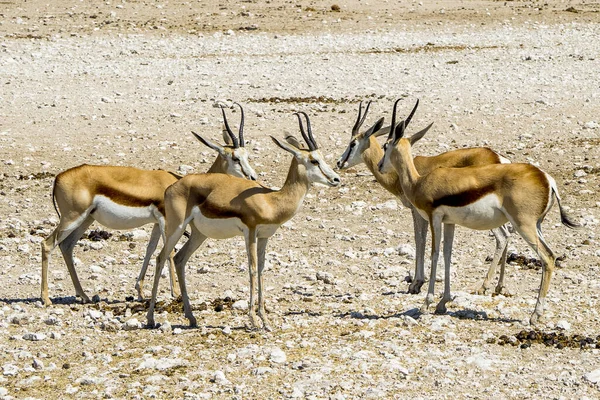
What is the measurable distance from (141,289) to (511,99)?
39.0 feet

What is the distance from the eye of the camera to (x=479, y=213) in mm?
9641

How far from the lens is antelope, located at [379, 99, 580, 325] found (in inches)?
374

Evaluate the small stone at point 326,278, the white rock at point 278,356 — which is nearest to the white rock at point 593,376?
the white rock at point 278,356

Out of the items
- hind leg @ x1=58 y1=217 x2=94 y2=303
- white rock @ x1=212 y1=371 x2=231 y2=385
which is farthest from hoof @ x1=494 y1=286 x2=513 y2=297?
hind leg @ x1=58 y1=217 x2=94 y2=303

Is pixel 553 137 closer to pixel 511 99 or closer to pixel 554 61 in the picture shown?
pixel 511 99

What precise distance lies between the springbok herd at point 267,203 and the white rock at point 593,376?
1.32m

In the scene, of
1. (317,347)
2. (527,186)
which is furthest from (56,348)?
(527,186)

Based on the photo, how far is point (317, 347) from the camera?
29.1ft

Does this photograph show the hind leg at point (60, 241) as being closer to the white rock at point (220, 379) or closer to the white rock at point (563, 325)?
the white rock at point (220, 379)

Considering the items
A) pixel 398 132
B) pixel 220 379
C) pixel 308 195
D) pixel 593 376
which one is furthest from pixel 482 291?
pixel 308 195

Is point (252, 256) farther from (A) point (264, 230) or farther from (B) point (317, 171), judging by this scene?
(B) point (317, 171)

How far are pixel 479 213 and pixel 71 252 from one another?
4.39m

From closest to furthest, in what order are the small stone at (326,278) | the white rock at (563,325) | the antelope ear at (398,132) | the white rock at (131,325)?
the white rock at (563,325)
the white rock at (131,325)
the antelope ear at (398,132)
the small stone at (326,278)

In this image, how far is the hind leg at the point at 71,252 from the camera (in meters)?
10.8
